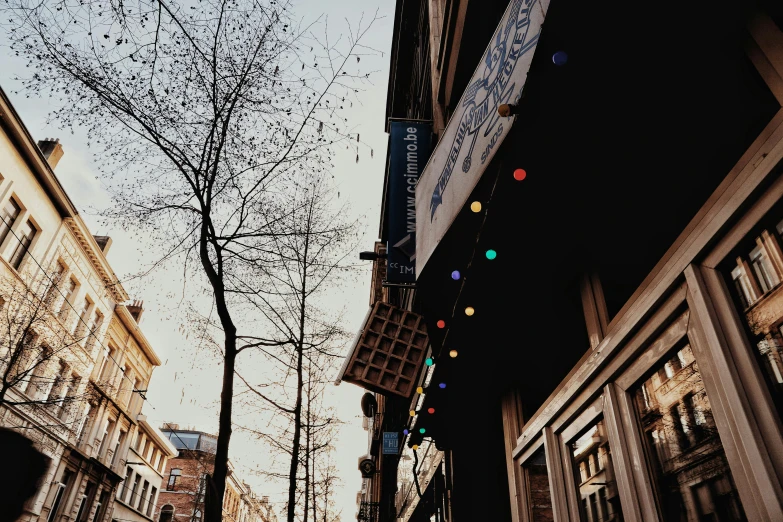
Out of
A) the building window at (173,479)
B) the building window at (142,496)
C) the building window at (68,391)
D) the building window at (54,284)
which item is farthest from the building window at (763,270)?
the building window at (173,479)

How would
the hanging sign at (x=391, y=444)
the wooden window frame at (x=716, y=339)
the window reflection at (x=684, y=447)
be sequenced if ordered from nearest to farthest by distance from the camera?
1. the wooden window frame at (x=716, y=339)
2. the window reflection at (x=684, y=447)
3. the hanging sign at (x=391, y=444)

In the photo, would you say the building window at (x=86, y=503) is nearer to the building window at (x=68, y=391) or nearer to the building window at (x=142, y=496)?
the building window at (x=68, y=391)

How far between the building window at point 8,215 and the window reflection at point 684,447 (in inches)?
939

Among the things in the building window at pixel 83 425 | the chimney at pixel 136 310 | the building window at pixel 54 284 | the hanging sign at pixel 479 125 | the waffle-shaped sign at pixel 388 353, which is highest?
the chimney at pixel 136 310

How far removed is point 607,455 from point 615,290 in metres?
0.95

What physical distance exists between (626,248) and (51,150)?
95.2 feet

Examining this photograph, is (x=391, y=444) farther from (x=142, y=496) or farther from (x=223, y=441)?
(x=142, y=496)

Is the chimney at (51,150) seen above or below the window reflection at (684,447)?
above

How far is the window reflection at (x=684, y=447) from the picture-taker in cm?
183

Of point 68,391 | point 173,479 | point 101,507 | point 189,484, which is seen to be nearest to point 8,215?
point 68,391

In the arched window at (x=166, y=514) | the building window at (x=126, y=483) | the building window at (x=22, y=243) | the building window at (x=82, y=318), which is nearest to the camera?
the building window at (x=22, y=243)

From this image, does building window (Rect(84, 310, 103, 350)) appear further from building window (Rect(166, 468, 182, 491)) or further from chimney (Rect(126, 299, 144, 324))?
building window (Rect(166, 468, 182, 491))

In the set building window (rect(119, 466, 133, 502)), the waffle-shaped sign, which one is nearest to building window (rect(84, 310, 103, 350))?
building window (rect(119, 466, 133, 502))

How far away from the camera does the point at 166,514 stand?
147ft
